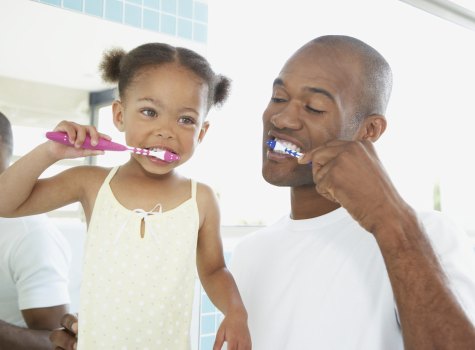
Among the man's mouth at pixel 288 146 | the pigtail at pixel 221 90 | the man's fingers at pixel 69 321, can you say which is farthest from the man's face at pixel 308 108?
the man's fingers at pixel 69 321

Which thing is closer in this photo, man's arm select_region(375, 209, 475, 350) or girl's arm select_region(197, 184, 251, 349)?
man's arm select_region(375, 209, 475, 350)

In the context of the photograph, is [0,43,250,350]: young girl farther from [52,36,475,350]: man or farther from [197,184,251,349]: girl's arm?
[52,36,475,350]: man

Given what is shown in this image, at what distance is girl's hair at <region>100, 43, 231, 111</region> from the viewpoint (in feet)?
3.47

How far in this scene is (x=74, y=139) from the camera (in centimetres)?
86

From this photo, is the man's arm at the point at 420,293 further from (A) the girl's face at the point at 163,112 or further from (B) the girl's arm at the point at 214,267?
(A) the girl's face at the point at 163,112

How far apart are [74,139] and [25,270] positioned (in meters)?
0.35

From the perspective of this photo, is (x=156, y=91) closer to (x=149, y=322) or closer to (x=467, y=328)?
(x=149, y=322)

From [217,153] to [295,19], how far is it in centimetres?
89

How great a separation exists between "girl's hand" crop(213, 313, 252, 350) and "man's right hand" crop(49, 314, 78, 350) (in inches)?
11.8

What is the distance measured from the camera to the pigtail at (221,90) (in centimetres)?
118

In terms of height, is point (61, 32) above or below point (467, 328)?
above

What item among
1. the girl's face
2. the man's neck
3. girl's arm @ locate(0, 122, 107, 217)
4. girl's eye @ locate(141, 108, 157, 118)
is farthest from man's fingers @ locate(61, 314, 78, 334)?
the man's neck

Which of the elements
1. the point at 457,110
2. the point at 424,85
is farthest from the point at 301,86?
the point at 457,110

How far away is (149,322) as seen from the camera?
942 mm
